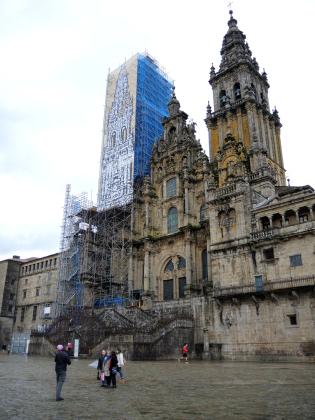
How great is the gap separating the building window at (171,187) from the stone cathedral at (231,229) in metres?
0.16

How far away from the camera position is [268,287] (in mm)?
34125

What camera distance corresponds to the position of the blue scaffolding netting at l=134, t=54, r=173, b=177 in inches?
2359

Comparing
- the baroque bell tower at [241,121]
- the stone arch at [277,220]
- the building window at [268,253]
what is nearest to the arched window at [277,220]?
the stone arch at [277,220]

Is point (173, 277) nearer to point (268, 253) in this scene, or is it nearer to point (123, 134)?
point (268, 253)

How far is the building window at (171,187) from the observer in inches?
2141

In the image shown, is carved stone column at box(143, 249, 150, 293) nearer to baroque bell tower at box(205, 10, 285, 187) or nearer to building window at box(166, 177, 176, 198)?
building window at box(166, 177, 176, 198)

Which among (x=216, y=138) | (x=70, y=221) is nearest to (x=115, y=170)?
(x=70, y=221)

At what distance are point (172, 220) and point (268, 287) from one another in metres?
21.4

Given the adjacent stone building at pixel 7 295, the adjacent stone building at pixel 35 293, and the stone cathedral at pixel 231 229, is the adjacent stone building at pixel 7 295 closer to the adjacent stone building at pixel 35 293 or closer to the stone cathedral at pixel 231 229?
the adjacent stone building at pixel 35 293

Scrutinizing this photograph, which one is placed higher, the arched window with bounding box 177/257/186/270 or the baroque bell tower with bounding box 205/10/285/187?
the baroque bell tower with bounding box 205/10/285/187

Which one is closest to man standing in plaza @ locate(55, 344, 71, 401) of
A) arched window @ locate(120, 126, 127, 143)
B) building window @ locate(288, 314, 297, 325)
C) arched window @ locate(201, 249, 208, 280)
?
building window @ locate(288, 314, 297, 325)

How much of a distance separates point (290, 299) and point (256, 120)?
2655 centimetres

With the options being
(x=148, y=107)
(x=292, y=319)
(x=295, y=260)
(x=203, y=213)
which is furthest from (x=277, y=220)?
(x=148, y=107)

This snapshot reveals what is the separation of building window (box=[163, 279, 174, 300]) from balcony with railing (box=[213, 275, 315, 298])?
1246 centimetres
